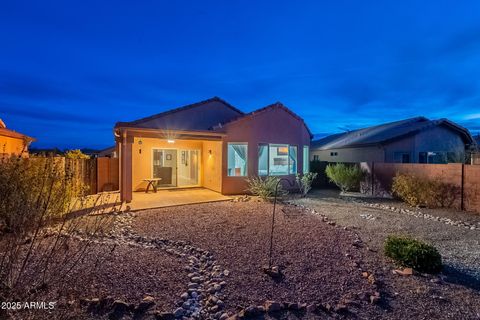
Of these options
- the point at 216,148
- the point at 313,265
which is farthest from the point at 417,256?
the point at 216,148

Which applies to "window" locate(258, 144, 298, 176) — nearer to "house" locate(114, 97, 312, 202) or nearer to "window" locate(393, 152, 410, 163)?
"house" locate(114, 97, 312, 202)

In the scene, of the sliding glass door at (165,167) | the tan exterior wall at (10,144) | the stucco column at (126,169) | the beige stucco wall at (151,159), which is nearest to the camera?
the stucco column at (126,169)

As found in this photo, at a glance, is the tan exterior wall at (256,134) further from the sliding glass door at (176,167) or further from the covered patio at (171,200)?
the sliding glass door at (176,167)

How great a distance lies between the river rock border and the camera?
3.10 metres

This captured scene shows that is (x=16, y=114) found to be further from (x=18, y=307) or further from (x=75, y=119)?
(x=18, y=307)

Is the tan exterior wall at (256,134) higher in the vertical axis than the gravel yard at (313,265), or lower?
higher

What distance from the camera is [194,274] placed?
160 inches

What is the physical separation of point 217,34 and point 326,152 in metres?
14.3

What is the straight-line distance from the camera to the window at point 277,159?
1302 centimetres

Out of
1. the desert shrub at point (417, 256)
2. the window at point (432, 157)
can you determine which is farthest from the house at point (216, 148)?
the window at point (432, 157)

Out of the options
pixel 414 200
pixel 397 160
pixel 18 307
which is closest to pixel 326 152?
pixel 397 160

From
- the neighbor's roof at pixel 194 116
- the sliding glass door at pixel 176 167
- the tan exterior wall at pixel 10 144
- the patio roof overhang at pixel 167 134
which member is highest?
the neighbor's roof at pixel 194 116

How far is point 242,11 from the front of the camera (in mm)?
15234

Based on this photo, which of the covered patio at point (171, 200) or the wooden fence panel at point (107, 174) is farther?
the wooden fence panel at point (107, 174)
